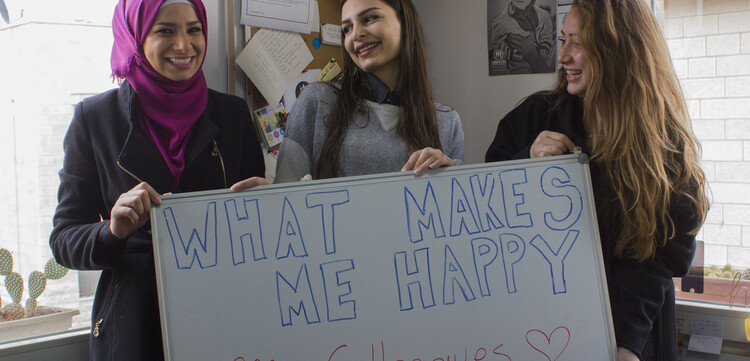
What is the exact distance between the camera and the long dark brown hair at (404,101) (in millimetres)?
1431

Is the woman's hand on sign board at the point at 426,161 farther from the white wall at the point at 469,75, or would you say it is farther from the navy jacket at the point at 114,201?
the white wall at the point at 469,75

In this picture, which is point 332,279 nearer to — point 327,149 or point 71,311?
point 327,149

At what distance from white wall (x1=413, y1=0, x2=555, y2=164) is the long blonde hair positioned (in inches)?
31.7

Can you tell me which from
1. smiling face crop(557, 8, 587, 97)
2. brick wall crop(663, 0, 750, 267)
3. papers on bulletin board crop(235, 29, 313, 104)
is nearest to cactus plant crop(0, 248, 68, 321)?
papers on bulletin board crop(235, 29, 313, 104)

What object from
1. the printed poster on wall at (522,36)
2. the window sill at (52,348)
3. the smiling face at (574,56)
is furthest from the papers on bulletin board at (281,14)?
the window sill at (52,348)

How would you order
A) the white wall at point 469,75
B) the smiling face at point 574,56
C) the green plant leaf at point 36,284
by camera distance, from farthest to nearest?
the white wall at point 469,75
the green plant leaf at point 36,284
the smiling face at point 574,56

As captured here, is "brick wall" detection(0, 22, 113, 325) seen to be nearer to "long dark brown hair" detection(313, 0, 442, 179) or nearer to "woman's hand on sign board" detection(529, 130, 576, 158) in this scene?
"long dark brown hair" detection(313, 0, 442, 179)

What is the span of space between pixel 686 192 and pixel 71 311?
1651 millimetres

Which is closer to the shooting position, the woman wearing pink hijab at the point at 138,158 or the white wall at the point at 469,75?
the woman wearing pink hijab at the point at 138,158

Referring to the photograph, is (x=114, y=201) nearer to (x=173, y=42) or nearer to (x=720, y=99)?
(x=173, y=42)

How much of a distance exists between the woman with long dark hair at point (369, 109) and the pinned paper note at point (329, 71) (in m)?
0.40

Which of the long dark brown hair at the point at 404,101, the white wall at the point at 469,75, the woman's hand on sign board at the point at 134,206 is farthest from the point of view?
the white wall at the point at 469,75

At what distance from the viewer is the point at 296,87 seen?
6.12 feet

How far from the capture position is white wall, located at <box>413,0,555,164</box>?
2.11 metres
